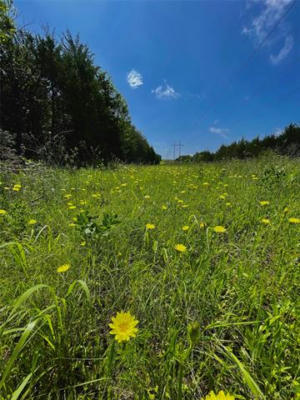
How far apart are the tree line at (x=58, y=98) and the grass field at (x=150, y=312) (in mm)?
6776

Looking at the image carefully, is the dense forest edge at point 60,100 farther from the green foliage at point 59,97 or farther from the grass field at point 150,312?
the grass field at point 150,312

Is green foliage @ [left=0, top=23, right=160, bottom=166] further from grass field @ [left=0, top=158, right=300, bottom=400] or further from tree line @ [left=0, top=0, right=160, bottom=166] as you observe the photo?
grass field @ [left=0, top=158, right=300, bottom=400]

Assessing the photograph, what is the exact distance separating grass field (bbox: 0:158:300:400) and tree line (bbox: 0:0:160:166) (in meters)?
6.78

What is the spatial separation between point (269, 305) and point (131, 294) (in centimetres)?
68

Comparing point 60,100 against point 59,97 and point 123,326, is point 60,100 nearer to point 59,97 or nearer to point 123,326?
point 59,97

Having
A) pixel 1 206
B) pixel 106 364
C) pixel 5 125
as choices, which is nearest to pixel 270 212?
pixel 106 364

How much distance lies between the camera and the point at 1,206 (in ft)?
6.40

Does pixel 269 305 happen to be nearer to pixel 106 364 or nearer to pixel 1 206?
pixel 106 364

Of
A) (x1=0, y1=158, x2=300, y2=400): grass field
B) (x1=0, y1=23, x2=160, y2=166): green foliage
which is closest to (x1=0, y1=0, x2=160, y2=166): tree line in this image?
(x1=0, y1=23, x2=160, y2=166): green foliage

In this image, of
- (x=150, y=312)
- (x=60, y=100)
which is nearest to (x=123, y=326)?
(x=150, y=312)

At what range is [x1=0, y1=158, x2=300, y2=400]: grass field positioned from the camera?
0.63 metres

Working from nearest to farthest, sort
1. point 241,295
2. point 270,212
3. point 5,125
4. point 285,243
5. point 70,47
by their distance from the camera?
1. point 241,295
2. point 285,243
3. point 270,212
4. point 5,125
5. point 70,47

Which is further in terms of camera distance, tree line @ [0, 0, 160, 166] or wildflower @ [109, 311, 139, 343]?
tree line @ [0, 0, 160, 166]

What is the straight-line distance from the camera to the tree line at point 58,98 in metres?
8.38
